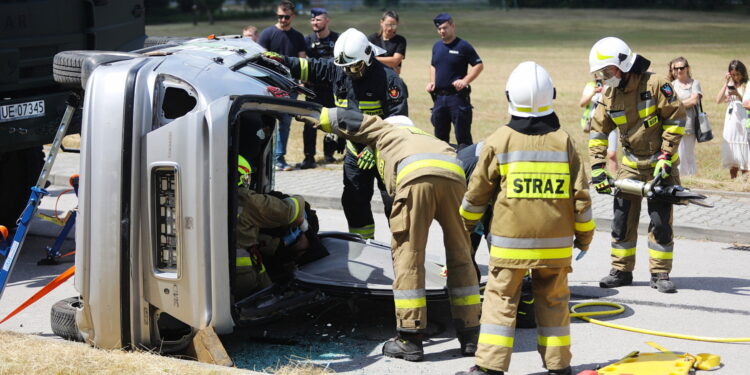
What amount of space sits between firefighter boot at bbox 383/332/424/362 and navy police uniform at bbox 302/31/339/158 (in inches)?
246

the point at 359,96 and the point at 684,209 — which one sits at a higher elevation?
the point at 359,96

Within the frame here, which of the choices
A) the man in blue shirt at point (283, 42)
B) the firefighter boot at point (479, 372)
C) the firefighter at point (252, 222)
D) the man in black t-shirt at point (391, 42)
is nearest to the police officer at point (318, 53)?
the man in blue shirt at point (283, 42)

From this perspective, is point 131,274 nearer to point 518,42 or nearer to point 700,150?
point 700,150

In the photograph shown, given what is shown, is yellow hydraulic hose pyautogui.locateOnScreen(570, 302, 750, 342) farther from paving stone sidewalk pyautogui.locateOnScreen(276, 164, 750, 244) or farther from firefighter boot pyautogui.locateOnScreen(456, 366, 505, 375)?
paving stone sidewalk pyautogui.locateOnScreen(276, 164, 750, 244)

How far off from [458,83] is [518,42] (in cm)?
2999

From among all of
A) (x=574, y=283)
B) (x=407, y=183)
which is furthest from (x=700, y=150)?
(x=407, y=183)

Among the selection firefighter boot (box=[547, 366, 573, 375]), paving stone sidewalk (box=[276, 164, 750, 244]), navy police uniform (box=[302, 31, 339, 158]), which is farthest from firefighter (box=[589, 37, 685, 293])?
navy police uniform (box=[302, 31, 339, 158])

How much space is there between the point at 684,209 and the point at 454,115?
10.5 feet

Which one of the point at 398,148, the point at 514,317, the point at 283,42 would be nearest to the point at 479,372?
the point at 514,317

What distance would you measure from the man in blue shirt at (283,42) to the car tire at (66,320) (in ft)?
22.0

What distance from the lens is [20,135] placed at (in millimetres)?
7828

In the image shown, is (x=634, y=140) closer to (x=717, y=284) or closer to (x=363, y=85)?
(x=717, y=284)

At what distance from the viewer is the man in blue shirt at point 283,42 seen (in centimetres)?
1287

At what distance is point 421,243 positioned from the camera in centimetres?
577
